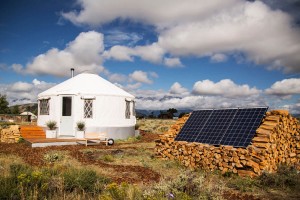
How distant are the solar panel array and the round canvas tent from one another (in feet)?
25.3

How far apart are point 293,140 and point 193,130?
10.6ft

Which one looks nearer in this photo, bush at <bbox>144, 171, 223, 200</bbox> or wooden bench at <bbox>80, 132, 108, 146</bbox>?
bush at <bbox>144, 171, 223, 200</bbox>

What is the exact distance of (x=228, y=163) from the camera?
768 cm

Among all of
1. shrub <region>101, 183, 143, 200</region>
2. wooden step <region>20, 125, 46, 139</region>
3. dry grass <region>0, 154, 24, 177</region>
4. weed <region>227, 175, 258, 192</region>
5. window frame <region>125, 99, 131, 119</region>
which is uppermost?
window frame <region>125, 99, 131, 119</region>

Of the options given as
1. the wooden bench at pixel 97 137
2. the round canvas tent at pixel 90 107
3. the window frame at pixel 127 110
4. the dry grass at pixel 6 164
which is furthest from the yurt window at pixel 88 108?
the dry grass at pixel 6 164

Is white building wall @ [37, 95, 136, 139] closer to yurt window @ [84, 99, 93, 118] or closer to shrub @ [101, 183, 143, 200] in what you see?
yurt window @ [84, 99, 93, 118]

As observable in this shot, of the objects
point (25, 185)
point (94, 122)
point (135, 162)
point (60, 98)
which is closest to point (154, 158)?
point (135, 162)

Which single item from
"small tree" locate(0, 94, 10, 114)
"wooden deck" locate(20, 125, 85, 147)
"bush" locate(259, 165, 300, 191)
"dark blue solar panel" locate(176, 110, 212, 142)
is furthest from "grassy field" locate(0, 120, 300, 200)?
"small tree" locate(0, 94, 10, 114)

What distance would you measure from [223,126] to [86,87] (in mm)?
10533

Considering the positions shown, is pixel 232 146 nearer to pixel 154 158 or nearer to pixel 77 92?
pixel 154 158

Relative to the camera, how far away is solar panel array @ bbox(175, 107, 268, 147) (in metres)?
8.09

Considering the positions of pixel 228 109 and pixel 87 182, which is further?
pixel 228 109

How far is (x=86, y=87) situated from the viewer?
1720 cm

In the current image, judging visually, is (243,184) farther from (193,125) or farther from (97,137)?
(97,137)
